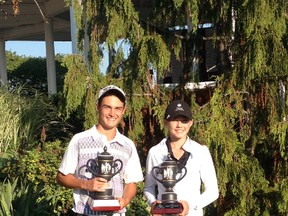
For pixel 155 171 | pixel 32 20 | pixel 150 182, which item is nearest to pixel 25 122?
pixel 150 182

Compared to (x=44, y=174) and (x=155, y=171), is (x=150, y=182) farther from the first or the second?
(x=44, y=174)

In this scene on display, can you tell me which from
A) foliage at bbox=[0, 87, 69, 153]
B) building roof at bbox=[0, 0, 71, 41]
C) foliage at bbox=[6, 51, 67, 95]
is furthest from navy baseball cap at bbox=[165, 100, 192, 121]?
foliage at bbox=[6, 51, 67, 95]

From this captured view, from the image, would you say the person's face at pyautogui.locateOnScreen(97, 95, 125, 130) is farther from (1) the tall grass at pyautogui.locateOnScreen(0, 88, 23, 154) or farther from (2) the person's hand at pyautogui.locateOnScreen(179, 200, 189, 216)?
(1) the tall grass at pyautogui.locateOnScreen(0, 88, 23, 154)

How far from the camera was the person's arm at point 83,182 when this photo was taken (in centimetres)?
382

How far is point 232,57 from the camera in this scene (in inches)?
242

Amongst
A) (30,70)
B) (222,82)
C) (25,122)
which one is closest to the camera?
(222,82)

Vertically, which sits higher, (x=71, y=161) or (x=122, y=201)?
(x=71, y=161)

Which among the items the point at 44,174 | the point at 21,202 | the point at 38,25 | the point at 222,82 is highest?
the point at 38,25

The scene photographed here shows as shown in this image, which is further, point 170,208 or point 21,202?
point 21,202

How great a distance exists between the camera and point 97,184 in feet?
12.5

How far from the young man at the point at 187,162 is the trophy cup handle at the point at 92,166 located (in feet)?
1.43

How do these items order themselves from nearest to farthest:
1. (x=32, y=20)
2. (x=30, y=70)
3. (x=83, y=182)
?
(x=83, y=182), (x=32, y=20), (x=30, y=70)

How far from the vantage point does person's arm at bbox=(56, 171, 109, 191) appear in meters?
3.82

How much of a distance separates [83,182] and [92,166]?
0.13 metres
